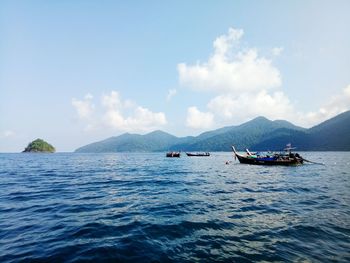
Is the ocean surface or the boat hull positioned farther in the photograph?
the boat hull

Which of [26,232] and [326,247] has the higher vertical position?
[26,232]

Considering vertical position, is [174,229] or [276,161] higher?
[276,161]

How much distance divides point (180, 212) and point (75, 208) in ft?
25.6

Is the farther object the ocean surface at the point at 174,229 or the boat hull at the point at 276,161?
the boat hull at the point at 276,161

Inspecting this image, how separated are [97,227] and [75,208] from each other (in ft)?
16.9

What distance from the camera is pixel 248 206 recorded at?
53.8 feet

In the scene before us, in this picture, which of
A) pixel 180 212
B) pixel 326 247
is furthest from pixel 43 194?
pixel 326 247

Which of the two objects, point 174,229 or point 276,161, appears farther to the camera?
point 276,161

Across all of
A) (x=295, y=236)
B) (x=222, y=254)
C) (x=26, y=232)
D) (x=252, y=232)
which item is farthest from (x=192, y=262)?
(x=26, y=232)

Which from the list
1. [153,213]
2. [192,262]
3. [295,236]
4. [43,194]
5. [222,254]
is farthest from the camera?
[43,194]

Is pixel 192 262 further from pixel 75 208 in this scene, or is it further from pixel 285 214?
pixel 75 208

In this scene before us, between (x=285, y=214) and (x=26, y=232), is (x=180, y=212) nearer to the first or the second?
(x=285, y=214)

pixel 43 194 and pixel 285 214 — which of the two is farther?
pixel 43 194

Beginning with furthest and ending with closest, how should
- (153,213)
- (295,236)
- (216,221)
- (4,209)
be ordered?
(4,209) → (153,213) → (216,221) → (295,236)
